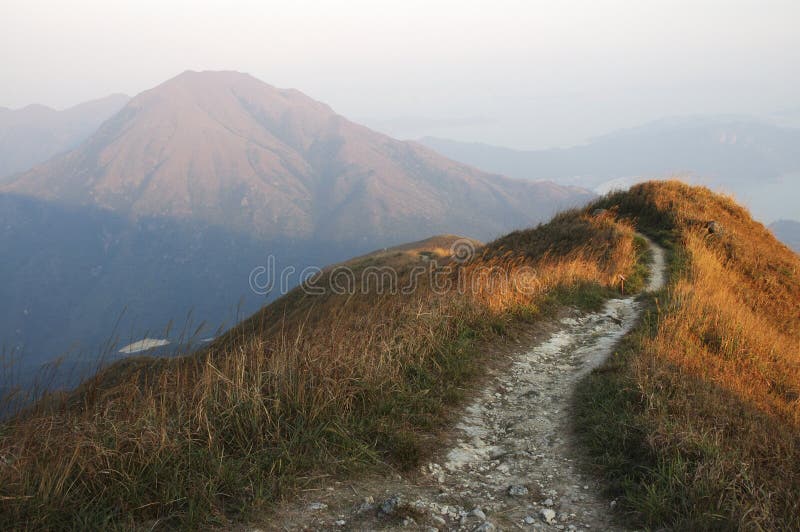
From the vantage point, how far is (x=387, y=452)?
16.3 ft

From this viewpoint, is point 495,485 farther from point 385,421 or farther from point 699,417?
point 699,417

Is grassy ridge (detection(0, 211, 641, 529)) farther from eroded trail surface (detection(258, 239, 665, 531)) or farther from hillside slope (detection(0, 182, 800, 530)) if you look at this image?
eroded trail surface (detection(258, 239, 665, 531))

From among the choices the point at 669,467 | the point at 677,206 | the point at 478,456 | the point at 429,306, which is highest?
the point at 677,206

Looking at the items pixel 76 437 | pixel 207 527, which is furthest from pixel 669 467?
pixel 76 437

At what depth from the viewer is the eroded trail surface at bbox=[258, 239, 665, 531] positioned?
4.04m

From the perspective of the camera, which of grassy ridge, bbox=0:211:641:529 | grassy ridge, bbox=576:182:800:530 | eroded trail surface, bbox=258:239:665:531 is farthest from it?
eroded trail surface, bbox=258:239:665:531

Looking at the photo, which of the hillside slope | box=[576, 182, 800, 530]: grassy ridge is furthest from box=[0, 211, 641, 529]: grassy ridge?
box=[576, 182, 800, 530]: grassy ridge

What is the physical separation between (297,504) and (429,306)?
15.7 feet

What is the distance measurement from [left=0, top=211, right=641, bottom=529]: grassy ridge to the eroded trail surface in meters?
0.31

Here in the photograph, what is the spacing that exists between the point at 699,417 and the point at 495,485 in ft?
7.29

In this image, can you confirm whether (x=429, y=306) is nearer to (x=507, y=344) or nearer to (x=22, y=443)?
(x=507, y=344)

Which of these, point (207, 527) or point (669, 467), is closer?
point (207, 527)

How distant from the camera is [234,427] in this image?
4.75 meters

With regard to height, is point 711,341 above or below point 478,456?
above
